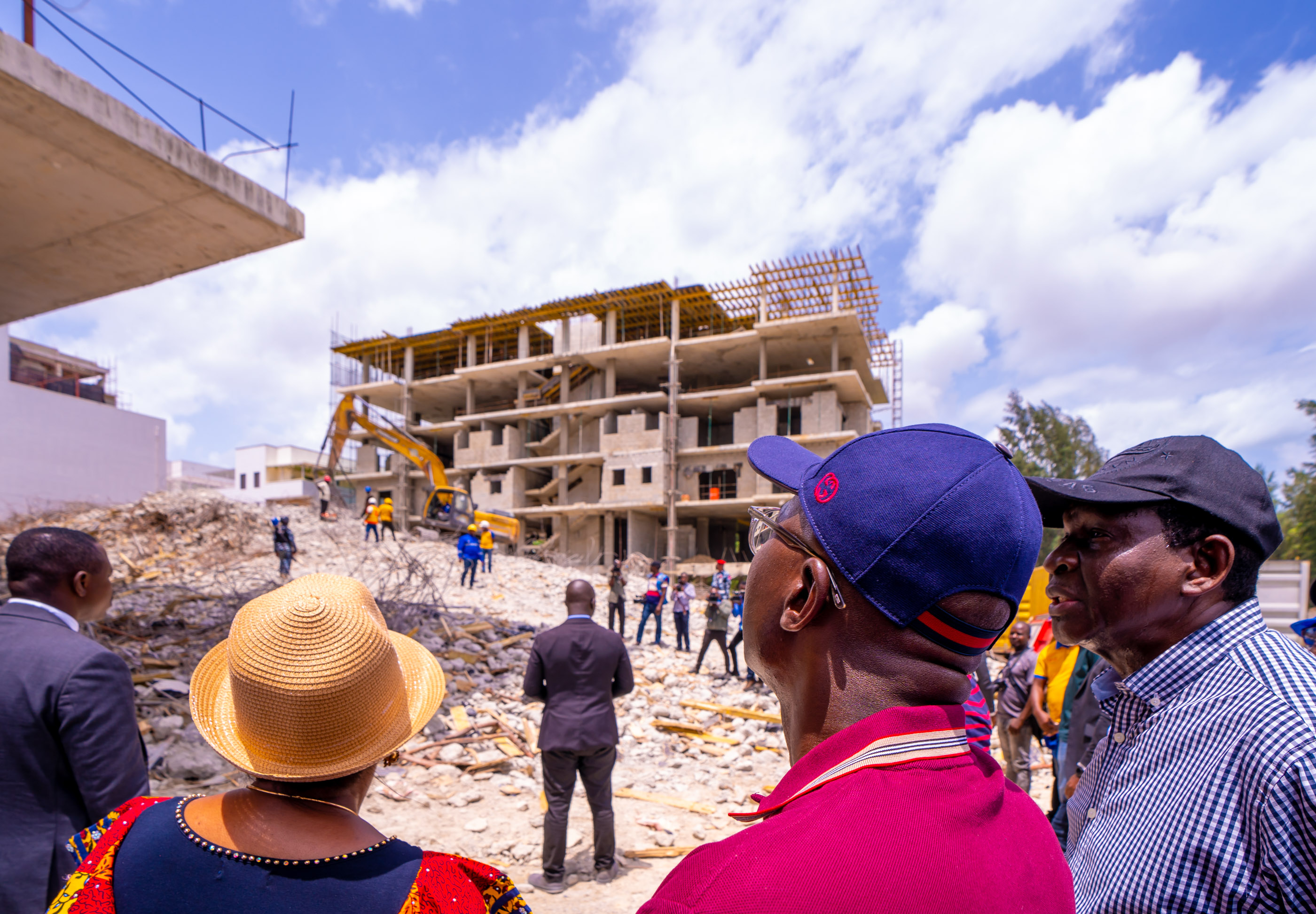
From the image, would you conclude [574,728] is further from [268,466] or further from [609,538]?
[268,466]

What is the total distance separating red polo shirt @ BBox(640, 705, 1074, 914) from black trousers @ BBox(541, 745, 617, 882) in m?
4.54

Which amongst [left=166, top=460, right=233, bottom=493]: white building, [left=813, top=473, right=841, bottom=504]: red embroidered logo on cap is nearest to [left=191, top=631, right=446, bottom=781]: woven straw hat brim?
[left=813, top=473, right=841, bottom=504]: red embroidered logo on cap

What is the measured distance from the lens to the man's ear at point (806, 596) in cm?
107

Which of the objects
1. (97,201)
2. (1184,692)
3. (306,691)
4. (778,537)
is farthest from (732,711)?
(778,537)

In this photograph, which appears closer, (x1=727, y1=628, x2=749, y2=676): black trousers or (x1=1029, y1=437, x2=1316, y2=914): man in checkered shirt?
(x1=1029, y1=437, x2=1316, y2=914): man in checkered shirt

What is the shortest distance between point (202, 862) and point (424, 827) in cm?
560

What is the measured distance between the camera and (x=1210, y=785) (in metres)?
1.41

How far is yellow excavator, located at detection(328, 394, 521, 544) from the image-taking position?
82.9ft

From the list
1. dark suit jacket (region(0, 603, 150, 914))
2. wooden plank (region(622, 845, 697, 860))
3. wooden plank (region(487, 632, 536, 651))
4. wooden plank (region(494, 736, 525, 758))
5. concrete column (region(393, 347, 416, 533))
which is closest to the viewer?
dark suit jacket (region(0, 603, 150, 914))

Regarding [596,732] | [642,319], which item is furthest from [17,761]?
[642,319]

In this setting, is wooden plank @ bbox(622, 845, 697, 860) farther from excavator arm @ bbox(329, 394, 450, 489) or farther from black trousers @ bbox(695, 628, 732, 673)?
excavator arm @ bbox(329, 394, 450, 489)

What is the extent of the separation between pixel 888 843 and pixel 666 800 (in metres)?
6.90

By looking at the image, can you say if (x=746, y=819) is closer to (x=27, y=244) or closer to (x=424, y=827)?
(x=424, y=827)

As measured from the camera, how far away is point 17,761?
2.25 m
